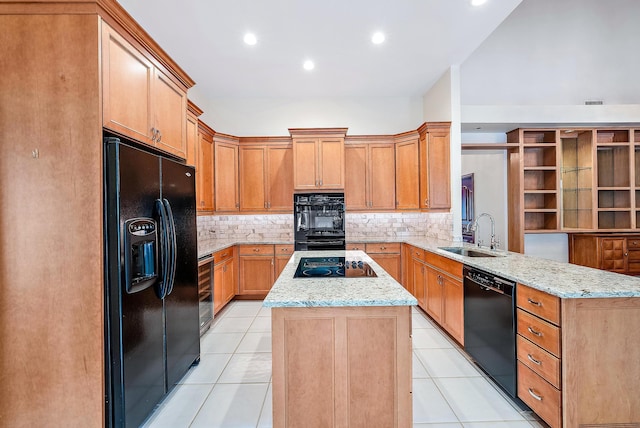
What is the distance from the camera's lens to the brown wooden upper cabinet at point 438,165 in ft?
13.1

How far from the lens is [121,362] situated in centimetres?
157

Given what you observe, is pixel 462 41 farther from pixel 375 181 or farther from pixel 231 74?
pixel 231 74

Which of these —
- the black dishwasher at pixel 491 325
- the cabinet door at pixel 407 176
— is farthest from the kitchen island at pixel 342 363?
the cabinet door at pixel 407 176

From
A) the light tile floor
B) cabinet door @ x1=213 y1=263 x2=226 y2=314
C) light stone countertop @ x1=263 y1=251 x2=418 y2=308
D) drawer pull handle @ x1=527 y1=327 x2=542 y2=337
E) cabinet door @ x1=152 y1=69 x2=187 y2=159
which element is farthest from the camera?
cabinet door @ x1=213 y1=263 x2=226 y2=314

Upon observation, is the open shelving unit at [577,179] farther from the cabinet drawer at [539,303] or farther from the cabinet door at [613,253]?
the cabinet drawer at [539,303]

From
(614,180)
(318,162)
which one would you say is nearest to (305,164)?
(318,162)

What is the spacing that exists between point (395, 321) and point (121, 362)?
151 cm

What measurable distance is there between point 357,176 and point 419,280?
1.90 meters

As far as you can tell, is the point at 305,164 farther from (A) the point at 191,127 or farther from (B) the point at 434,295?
(B) the point at 434,295

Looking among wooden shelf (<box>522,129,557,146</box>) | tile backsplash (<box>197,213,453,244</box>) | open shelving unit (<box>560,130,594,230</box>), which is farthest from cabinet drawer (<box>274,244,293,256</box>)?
open shelving unit (<box>560,130,594,230</box>)

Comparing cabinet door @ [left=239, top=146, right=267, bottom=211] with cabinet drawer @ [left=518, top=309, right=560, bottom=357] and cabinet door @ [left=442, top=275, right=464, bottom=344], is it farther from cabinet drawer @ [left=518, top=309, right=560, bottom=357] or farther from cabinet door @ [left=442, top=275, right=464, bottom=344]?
cabinet drawer @ [left=518, top=309, right=560, bottom=357]

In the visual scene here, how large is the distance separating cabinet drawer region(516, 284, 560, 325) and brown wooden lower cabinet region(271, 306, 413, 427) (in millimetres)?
871

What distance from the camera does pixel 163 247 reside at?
1874 mm

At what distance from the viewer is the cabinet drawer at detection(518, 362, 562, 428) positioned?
160 cm
